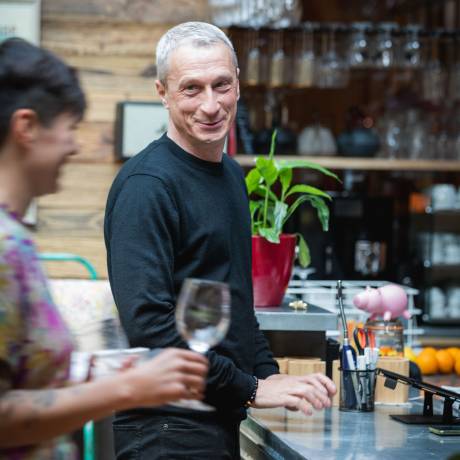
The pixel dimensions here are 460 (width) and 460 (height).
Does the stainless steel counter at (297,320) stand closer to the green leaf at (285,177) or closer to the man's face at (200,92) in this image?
the green leaf at (285,177)

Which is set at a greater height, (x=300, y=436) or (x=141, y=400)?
(x=141, y=400)

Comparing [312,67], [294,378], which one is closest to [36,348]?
[294,378]

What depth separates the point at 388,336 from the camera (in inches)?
121

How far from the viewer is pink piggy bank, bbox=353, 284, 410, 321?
3.04 m

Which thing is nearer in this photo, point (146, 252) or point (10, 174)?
point (10, 174)

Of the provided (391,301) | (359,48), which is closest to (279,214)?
(391,301)

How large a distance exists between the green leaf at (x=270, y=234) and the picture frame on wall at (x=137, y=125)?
1381 mm

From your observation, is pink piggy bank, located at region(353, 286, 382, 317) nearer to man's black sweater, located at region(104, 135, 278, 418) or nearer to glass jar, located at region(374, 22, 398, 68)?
man's black sweater, located at region(104, 135, 278, 418)

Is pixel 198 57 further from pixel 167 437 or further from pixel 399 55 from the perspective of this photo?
pixel 399 55

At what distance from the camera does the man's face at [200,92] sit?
7.11ft

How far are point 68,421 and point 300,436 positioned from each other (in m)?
1.06

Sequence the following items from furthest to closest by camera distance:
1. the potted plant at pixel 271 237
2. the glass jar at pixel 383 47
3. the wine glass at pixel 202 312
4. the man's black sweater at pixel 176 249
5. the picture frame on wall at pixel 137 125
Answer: the glass jar at pixel 383 47 → the picture frame on wall at pixel 137 125 → the potted plant at pixel 271 237 → the man's black sweater at pixel 176 249 → the wine glass at pixel 202 312

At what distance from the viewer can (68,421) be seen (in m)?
1.29

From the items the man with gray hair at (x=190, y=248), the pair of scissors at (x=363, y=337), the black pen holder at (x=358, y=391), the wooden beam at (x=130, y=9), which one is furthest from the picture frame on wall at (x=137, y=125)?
the man with gray hair at (x=190, y=248)
